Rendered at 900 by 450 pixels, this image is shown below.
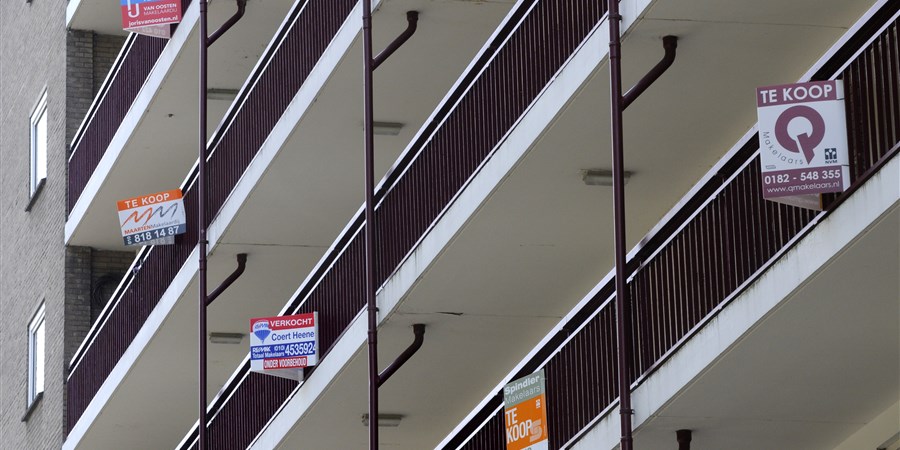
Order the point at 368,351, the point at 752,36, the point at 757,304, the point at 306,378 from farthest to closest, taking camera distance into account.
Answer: the point at 306,378
the point at 368,351
the point at 752,36
the point at 757,304

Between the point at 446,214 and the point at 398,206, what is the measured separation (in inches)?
52.9

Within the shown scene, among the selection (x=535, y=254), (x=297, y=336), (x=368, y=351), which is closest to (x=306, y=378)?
(x=297, y=336)

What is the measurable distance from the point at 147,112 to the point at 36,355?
21.4 feet

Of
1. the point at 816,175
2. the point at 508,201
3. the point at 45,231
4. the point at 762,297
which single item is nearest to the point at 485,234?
the point at 508,201

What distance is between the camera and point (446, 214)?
18.9m

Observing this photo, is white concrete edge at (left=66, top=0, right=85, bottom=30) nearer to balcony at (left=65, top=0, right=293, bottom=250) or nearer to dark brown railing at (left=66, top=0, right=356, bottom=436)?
balcony at (left=65, top=0, right=293, bottom=250)

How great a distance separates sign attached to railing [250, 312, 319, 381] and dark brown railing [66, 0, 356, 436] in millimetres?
2343

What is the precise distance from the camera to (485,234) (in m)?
18.9

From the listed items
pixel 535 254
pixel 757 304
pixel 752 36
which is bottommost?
pixel 757 304

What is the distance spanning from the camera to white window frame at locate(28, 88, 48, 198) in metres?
32.3

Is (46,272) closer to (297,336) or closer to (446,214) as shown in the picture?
(297,336)

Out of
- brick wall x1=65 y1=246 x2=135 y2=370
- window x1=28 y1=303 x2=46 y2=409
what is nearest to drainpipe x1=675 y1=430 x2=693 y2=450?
brick wall x1=65 y1=246 x2=135 y2=370

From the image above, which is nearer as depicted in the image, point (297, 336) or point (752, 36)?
point (752, 36)

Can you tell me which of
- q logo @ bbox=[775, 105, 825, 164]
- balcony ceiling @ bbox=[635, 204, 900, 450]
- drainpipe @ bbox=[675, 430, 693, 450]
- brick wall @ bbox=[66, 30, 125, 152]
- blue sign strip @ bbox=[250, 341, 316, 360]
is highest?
brick wall @ bbox=[66, 30, 125, 152]
